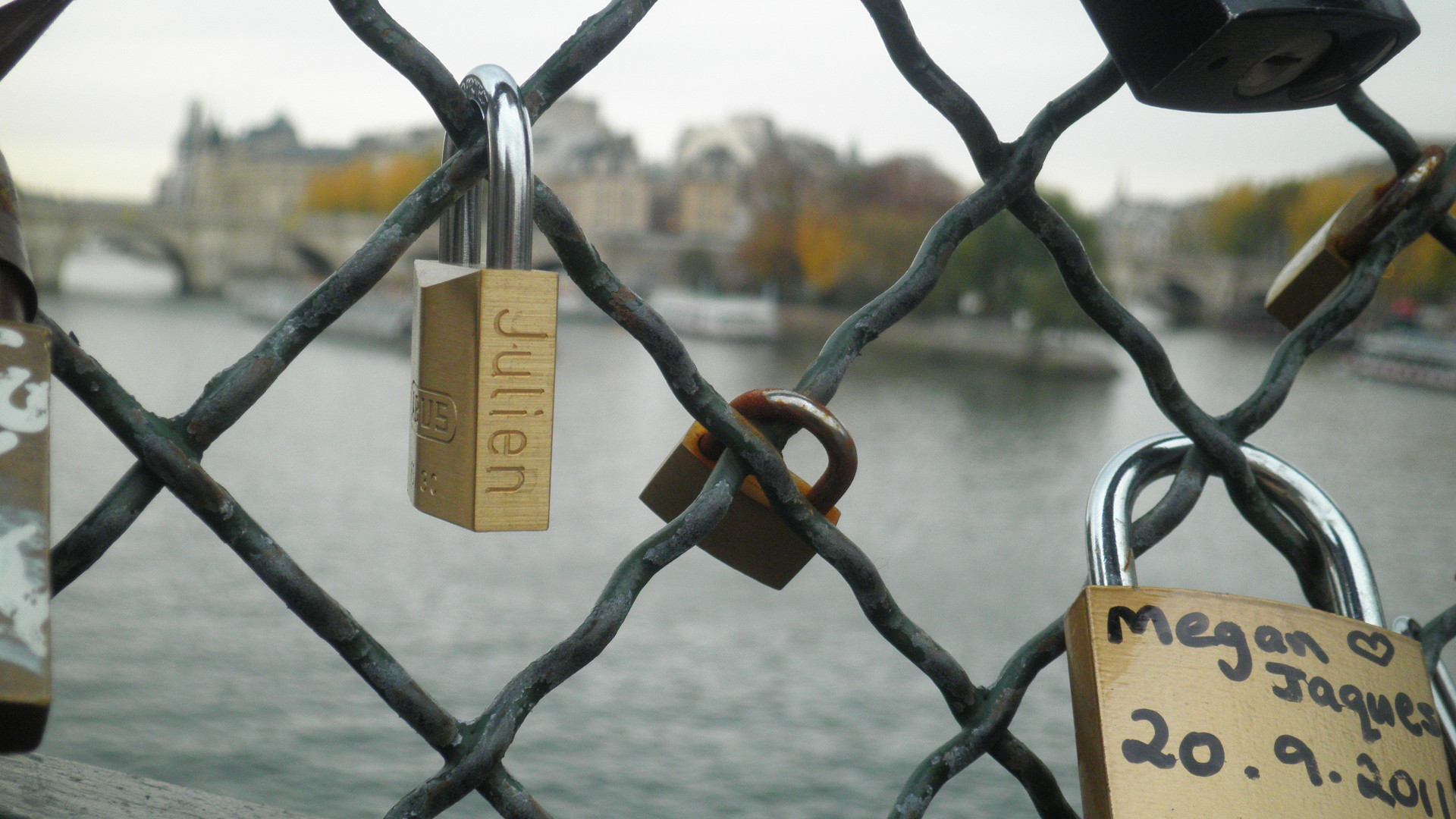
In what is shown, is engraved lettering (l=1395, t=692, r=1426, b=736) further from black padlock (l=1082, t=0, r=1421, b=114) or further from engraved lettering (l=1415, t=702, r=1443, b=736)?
black padlock (l=1082, t=0, r=1421, b=114)

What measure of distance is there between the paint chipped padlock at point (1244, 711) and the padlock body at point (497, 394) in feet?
0.58

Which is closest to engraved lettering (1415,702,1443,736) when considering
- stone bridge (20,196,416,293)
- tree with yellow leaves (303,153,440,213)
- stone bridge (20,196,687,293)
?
stone bridge (20,196,687,293)

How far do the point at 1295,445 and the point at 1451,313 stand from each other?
329 inches

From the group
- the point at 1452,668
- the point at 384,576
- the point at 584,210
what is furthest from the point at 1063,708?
the point at 584,210

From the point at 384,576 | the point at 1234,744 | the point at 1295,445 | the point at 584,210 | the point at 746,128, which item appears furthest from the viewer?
the point at 746,128

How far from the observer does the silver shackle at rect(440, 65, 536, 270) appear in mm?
332

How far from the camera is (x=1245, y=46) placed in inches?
15.2

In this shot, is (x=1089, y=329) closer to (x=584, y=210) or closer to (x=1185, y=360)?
(x=1185, y=360)

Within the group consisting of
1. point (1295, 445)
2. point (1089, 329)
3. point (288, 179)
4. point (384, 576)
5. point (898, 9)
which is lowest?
point (898, 9)

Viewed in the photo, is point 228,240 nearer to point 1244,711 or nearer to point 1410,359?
point 1410,359

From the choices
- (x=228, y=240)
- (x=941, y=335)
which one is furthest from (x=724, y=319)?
(x=228, y=240)

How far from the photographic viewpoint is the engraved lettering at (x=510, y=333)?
322 mm

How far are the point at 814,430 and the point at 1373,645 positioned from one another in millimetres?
197

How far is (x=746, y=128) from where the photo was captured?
1131 inches
